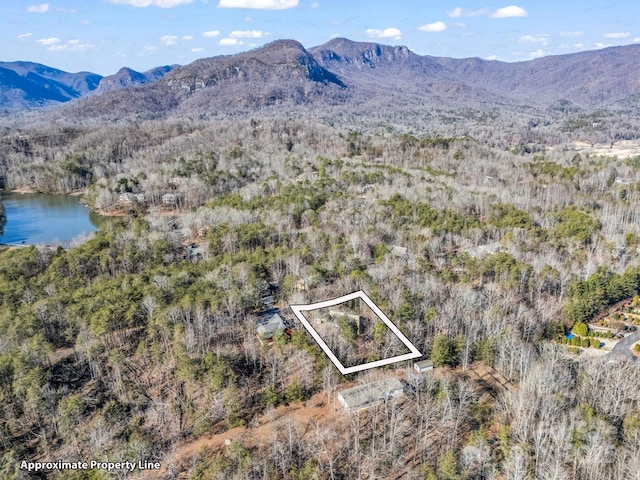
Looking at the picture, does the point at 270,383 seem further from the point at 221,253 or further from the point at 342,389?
the point at 221,253

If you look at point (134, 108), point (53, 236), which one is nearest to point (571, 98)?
point (134, 108)

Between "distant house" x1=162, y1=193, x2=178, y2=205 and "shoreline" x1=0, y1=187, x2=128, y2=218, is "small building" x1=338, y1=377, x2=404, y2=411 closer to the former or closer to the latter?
"distant house" x1=162, y1=193, x2=178, y2=205

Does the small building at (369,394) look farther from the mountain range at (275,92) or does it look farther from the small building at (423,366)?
the mountain range at (275,92)

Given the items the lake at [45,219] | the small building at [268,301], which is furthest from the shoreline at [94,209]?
the small building at [268,301]

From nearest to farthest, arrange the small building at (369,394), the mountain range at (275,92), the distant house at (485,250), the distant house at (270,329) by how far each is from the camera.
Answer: the small building at (369,394)
the distant house at (270,329)
the distant house at (485,250)
the mountain range at (275,92)

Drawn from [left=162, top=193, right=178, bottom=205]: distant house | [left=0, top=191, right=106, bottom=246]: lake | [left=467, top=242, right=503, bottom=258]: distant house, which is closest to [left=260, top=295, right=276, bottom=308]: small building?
[left=467, top=242, right=503, bottom=258]: distant house

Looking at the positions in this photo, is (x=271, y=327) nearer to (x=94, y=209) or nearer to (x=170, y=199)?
(x=170, y=199)
